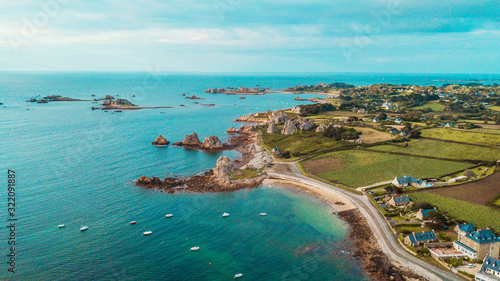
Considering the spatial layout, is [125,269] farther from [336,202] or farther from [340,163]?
[340,163]

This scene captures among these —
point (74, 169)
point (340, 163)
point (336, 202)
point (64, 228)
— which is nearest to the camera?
point (64, 228)

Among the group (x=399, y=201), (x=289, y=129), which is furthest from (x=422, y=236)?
(x=289, y=129)

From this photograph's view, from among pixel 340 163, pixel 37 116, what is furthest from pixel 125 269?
pixel 37 116

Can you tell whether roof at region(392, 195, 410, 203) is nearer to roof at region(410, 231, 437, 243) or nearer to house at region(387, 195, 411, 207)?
house at region(387, 195, 411, 207)

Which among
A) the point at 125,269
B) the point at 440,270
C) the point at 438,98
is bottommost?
the point at 125,269

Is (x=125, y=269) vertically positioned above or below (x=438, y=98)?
below

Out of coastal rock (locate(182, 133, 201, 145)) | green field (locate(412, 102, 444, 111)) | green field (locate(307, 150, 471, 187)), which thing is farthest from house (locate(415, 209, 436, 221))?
green field (locate(412, 102, 444, 111))

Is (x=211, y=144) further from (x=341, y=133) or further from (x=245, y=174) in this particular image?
(x=341, y=133)

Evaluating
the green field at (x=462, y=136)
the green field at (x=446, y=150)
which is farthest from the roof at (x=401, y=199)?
the green field at (x=462, y=136)

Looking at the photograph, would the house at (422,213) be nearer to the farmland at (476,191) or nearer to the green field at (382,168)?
the farmland at (476,191)
